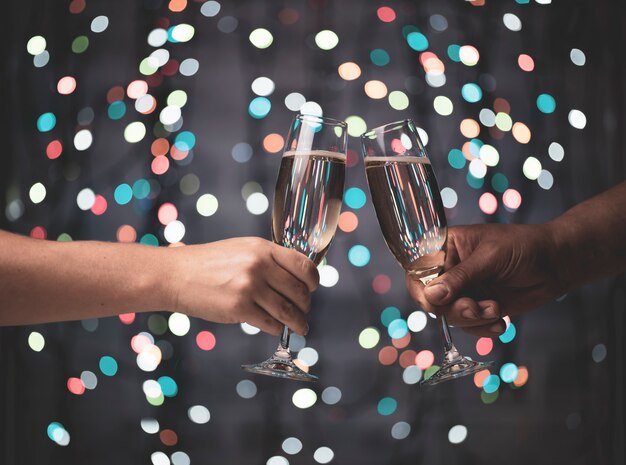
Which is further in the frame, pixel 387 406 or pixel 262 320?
pixel 387 406

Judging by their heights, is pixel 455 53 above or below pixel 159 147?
above

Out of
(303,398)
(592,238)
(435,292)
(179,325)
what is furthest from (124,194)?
(592,238)

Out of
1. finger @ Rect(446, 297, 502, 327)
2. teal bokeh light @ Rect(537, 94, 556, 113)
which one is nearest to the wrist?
finger @ Rect(446, 297, 502, 327)

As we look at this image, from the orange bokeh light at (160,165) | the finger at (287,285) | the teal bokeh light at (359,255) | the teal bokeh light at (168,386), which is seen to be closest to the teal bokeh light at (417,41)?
the teal bokeh light at (359,255)

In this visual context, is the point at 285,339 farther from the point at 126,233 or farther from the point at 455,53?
the point at 455,53

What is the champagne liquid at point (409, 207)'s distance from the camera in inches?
24.9

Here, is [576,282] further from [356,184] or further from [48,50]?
[48,50]

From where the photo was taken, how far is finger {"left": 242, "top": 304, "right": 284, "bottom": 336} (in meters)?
0.63

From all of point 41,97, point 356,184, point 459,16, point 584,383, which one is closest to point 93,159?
point 41,97

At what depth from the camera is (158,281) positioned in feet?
2.16

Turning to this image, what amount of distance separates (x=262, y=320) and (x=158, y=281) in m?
0.13

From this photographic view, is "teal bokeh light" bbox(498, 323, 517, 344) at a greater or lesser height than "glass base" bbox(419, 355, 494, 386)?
lesser

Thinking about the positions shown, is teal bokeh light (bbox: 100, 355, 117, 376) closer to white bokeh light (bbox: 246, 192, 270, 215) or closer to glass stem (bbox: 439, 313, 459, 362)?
white bokeh light (bbox: 246, 192, 270, 215)

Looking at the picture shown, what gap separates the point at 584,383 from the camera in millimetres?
1098
